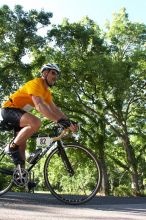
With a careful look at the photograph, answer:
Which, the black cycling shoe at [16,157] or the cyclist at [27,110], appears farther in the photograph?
the black cycling shoe at [16,157]

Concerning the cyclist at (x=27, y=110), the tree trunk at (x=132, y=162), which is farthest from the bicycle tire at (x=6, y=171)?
the tree trunk at (x=132, y=162)

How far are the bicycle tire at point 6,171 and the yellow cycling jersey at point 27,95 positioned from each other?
28.8 inches

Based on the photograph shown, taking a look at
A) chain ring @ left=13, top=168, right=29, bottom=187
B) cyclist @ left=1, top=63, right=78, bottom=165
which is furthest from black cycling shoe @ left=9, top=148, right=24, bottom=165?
chain ring @ left=13, top=168, right=29, bottom=187

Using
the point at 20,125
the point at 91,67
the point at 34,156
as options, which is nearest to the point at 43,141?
the point at 34,156

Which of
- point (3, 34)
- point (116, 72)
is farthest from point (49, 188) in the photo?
point (3, 34)

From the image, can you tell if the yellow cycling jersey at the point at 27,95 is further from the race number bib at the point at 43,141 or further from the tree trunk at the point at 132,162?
the tree trunk at the point at 132,162

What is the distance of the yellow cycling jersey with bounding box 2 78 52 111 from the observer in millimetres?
5266

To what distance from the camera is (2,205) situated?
18.0ft

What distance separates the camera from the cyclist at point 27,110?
523cm

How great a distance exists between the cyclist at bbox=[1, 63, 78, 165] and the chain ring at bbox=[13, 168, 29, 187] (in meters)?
0.13

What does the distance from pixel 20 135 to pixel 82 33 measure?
70.2ft

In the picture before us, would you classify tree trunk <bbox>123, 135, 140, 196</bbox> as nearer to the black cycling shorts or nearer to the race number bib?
the race number bib

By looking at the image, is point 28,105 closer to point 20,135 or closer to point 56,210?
point 20,135

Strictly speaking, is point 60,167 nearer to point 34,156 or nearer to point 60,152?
point 60,152
